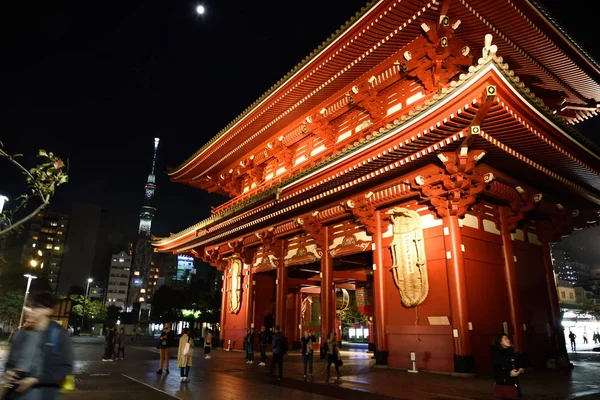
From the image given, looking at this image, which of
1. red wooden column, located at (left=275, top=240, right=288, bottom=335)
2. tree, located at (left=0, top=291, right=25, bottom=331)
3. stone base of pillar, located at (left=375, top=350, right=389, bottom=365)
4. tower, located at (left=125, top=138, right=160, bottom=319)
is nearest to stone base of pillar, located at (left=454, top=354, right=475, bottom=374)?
stone base of pillar, located at (left=375, top=350, right=389, bottom=365)

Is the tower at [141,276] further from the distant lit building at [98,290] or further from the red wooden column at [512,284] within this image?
the red wooden column at [512,284]

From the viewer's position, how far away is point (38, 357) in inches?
158

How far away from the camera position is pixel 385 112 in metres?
16.3

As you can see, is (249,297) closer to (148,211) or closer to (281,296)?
(281,296)

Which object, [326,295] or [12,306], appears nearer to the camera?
[326,295]

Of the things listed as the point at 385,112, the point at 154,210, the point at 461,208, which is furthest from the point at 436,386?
the point at 154,210

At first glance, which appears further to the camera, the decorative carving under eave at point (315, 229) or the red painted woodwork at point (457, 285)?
the decorative carving under eave at point (315, 229)

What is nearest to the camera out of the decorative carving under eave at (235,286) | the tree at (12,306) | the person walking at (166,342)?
the person walking at (166,342)

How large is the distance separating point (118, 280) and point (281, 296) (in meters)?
113

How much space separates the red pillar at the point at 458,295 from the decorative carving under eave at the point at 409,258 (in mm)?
940

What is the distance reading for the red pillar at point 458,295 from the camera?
37.9 feet

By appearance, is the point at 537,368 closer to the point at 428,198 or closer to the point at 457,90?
the point at 428,198

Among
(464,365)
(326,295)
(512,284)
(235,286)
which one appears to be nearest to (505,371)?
(464,365)

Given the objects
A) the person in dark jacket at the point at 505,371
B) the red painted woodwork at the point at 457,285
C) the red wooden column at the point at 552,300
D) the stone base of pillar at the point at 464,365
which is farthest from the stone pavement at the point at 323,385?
the person in dark jacket at the point at 505,371
